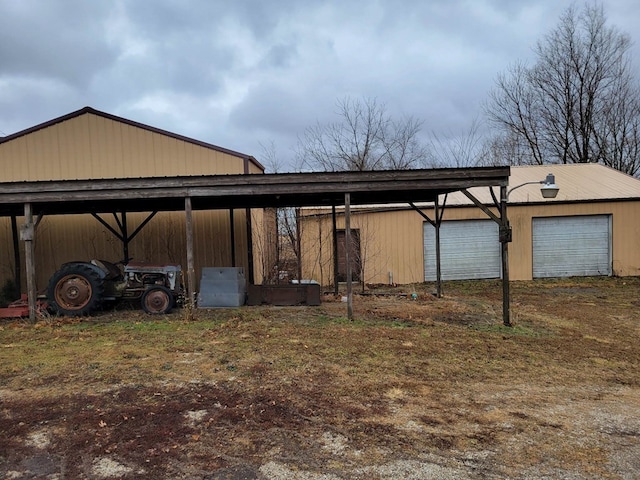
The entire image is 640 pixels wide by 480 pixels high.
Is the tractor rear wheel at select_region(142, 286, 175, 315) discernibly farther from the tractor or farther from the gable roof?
the gable roof

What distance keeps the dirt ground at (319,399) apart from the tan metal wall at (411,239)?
21.4 ft

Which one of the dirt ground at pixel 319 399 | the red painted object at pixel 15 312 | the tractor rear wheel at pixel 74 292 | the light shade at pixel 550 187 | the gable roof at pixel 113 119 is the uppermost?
the gable roof at pixel 113 119

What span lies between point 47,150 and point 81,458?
1049cm

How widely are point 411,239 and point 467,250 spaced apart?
2.00 meters

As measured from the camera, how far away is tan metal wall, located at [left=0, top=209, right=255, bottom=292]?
458 inches

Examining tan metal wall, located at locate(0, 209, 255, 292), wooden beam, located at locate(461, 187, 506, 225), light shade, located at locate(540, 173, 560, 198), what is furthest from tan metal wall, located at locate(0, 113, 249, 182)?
light shade, located at locate(540, 173, 560, 198)

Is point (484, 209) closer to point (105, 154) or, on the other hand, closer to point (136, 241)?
point (136, 241)

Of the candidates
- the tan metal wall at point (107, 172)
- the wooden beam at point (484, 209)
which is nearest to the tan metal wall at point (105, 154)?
the tan metal wall at point (107, 172)

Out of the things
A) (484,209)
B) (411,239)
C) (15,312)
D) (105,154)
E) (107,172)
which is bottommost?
(15,312)

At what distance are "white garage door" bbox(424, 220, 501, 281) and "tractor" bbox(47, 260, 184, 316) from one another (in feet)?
29.0

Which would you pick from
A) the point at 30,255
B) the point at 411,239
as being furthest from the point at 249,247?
the point at 411,239

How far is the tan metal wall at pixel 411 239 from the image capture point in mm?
14594

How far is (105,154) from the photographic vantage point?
37.7 feet

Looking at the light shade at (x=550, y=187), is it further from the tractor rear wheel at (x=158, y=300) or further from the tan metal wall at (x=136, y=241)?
the tractor rear wheel at (x=158, y=300)
